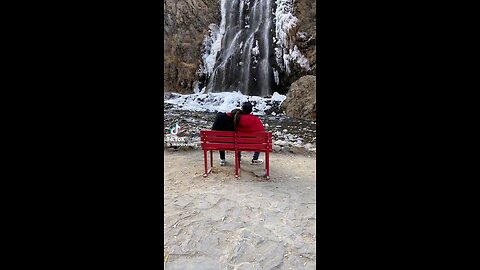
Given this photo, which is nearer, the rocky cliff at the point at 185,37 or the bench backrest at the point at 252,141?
the bench backrest at the point at 252,141

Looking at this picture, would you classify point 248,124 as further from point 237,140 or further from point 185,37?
point 185,37

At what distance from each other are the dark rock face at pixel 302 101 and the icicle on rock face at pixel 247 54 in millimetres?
3149

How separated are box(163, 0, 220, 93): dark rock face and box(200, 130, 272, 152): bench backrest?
16.4m

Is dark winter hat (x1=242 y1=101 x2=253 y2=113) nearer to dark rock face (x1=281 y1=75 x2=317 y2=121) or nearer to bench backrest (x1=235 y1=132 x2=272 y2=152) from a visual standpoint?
bench backrest (x1=235 y1=132 x2=272 y2=152)

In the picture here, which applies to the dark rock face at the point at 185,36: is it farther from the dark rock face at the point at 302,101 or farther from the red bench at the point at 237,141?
the red bench at the point at 237,141

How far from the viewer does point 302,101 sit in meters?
13.8

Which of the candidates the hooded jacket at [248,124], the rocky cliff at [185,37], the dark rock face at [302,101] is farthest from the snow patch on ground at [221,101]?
the hooded jacket at [248,124]

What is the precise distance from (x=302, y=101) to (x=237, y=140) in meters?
9.93

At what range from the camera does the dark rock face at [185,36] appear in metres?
20.5

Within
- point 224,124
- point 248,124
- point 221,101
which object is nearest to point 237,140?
point 248,124

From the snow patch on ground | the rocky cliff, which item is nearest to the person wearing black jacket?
the snow patch on ground

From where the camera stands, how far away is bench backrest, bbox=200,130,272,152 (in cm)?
441

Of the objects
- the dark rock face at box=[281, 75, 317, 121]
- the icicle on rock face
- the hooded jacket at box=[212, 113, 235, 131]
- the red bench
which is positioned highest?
the icicle on rock face
